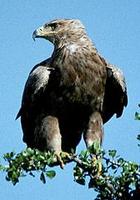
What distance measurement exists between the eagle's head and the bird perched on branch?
12 cm

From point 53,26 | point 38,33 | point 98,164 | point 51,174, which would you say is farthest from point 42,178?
point 53,26

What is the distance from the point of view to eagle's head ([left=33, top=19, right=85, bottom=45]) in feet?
38.3

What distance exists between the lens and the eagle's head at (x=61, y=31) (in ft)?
38.3

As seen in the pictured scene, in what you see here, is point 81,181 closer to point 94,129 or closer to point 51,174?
point 51,174

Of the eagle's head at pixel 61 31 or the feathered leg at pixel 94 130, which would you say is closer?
the feathered leg at pixel 94 130

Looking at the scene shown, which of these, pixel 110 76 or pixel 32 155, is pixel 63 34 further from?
pixel 32 155

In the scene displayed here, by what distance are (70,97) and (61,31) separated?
4.61 ft

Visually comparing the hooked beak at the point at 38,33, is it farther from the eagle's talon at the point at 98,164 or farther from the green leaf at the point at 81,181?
the green leaf at the point at 81,181

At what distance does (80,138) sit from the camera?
11.4 meters

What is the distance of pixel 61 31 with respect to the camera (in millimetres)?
11797

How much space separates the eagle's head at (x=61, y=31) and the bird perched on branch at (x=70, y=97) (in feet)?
0.40

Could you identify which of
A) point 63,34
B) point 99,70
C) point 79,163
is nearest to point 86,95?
point 99,70

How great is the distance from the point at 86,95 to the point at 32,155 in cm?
277

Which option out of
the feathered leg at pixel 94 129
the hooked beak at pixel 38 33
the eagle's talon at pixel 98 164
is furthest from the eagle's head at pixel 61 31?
the eagle's talon at pixel 98 164
